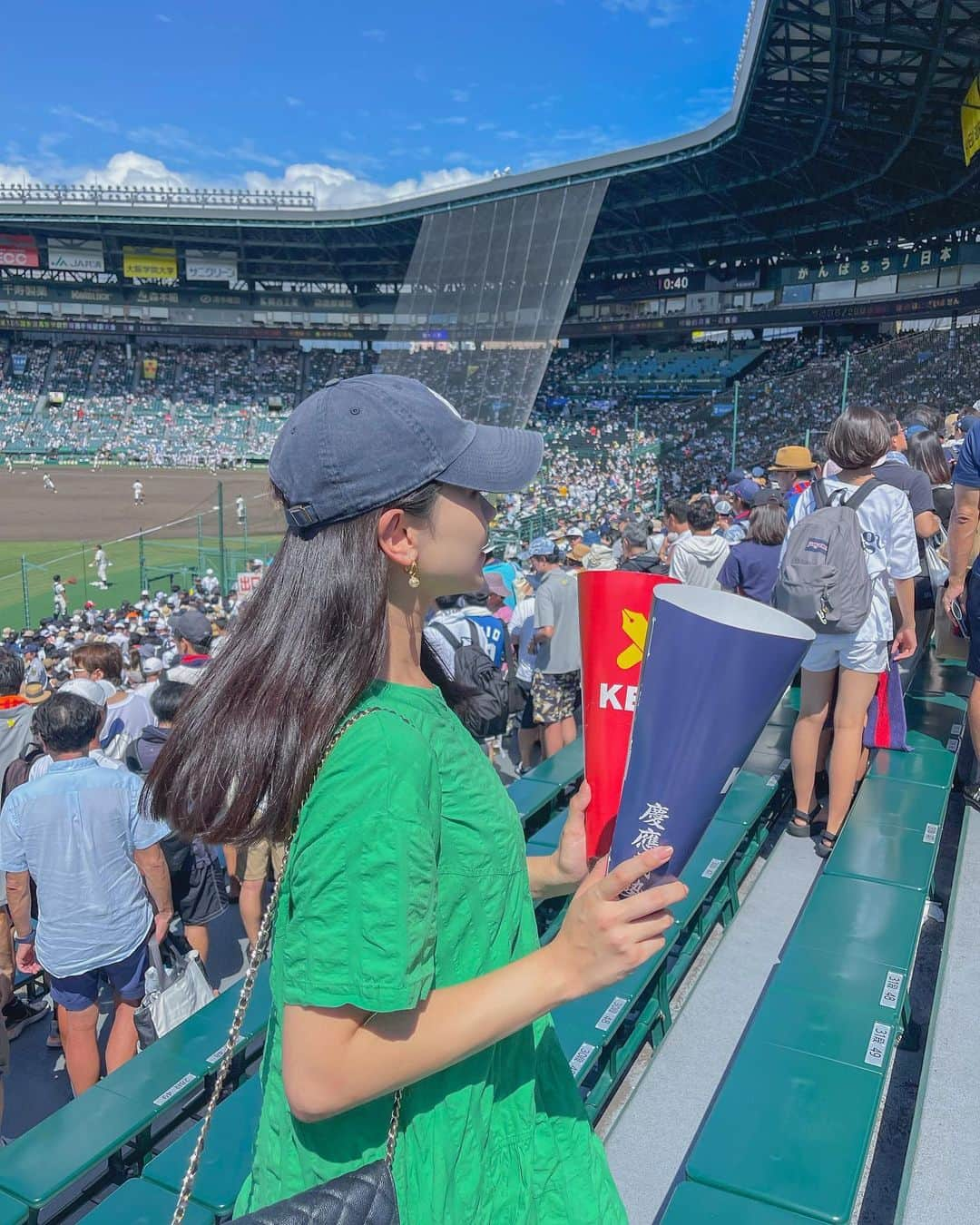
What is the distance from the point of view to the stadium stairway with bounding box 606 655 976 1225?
176 centimetres

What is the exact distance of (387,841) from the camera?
0.89 meters

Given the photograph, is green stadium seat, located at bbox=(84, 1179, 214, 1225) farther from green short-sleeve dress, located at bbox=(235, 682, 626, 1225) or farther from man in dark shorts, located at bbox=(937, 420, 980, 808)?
man in dark shorts, located at bbox=(937, 420, 980, 808)

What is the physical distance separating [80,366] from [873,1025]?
50854 millimetres

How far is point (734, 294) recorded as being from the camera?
37156mm

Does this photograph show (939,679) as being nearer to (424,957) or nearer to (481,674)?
(481,674)

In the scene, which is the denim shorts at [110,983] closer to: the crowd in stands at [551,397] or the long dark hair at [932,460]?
the long dark hair at [932,460]

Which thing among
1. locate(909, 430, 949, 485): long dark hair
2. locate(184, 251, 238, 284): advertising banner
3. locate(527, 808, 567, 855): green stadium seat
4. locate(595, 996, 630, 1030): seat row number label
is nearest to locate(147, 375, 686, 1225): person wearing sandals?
locate(595, 996, 630, 1030): seat row number label

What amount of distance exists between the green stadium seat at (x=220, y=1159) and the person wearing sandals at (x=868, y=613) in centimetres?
223

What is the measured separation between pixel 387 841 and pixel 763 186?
112ft

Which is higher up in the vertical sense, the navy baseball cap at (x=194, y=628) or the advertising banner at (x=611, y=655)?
the advertising banner at (x=611, y=655)

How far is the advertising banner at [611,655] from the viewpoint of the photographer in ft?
4.56

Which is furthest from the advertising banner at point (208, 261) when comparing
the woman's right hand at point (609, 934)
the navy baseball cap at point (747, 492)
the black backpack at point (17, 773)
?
the woman's right hand at point (609, 934)

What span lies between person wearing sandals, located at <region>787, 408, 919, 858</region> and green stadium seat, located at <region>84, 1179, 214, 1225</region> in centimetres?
242

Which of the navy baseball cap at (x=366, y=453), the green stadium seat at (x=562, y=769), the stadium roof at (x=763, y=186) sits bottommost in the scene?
the green stadium seat at (x=562, y=769)
